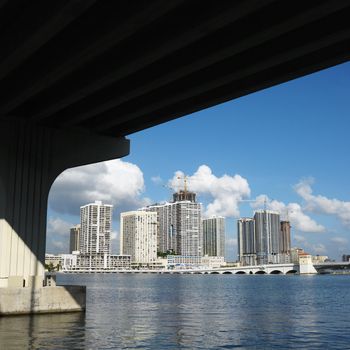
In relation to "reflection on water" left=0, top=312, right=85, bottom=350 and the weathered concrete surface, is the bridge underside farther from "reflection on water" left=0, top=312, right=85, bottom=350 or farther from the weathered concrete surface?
"reflection on water" left=0, top=312, right=85, bottom=350

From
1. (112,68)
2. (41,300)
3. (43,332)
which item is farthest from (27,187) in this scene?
(112,68)

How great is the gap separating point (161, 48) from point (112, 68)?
3083 mm

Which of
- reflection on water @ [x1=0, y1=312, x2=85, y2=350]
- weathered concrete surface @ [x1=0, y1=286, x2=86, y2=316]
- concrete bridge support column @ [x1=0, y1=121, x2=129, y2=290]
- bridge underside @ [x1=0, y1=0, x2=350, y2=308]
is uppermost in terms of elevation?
bridge underside @ [x1=0, y1=0, x2=350, y2=308]

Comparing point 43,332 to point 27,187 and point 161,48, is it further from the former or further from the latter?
point 161,48

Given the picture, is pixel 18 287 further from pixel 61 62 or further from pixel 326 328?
pixel 326 328

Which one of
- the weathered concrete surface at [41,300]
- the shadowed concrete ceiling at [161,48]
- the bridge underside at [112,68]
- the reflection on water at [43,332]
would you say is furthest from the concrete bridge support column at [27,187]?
the shadowed concrete ceiling at [161,48]

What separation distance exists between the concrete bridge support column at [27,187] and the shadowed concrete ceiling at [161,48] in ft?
8.07

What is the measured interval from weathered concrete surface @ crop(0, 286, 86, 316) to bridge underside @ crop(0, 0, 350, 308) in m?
0.59

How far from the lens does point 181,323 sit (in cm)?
2828

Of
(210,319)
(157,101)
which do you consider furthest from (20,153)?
(210,319)

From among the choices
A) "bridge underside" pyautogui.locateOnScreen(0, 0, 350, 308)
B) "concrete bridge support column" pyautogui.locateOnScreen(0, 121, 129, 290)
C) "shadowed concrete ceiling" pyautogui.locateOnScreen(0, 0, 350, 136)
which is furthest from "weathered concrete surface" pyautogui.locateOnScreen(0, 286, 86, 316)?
"shadowed concrete ceiling" pyautogui.locateOnScreen(0, 0, 350, 136)

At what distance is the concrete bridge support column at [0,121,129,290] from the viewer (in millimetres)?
26156

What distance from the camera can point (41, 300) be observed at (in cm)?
2670

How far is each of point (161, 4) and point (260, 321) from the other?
860 inches
